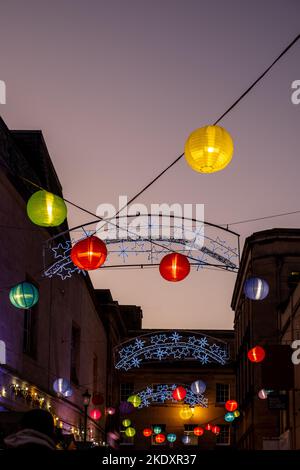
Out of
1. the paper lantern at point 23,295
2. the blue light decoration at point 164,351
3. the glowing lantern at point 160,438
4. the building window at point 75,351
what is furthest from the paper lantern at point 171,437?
the paper lantern at point 23,295

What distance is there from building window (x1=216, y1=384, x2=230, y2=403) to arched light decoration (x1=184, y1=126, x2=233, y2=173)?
5137 centimetres

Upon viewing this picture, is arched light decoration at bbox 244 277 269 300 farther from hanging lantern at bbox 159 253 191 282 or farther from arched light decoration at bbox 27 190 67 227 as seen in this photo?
arched light decoration at bbox 27 190 67 227

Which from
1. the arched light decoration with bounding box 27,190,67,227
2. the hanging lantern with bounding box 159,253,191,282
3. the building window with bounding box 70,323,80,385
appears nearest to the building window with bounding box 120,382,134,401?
the building window with bounding box 70,323,80,385

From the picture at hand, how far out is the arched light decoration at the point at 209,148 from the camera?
10492mm

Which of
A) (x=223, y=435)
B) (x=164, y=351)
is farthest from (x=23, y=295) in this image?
(x=223, y=435)

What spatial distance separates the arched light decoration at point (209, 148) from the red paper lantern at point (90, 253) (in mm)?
3986

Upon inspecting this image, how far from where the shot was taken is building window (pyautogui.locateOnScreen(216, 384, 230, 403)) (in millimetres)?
60062

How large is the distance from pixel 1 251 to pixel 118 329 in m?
37.9

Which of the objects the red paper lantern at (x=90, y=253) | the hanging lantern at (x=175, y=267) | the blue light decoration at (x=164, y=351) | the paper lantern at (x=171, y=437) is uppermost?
the blue light decoration at (x=164, y=351)

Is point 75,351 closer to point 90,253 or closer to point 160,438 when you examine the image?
point 90,253

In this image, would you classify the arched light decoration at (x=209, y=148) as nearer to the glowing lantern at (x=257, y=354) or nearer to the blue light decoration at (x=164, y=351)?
the glowing lantern at (x=257, y=354)

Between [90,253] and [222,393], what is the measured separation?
158 ft

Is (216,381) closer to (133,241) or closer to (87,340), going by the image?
(87,340)

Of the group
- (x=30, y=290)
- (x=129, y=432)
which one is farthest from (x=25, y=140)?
(x=129, y=432)
